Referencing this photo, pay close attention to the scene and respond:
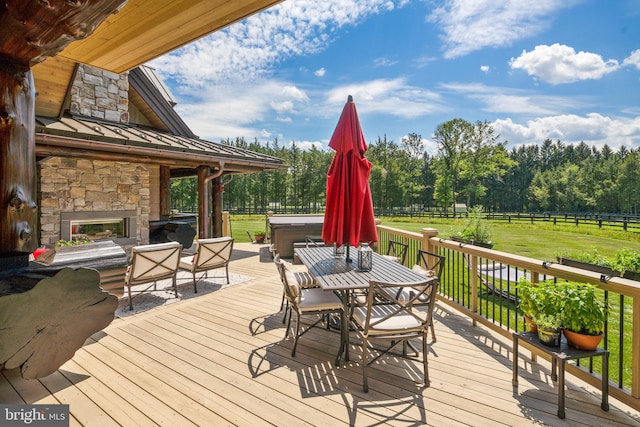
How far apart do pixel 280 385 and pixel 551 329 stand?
2.12 meters

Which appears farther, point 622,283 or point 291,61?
point 291,61

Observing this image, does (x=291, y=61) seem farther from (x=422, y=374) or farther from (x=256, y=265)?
(x=422, y=374)

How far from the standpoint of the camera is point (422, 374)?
2.62 metres

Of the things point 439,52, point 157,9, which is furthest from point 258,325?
point 439,52

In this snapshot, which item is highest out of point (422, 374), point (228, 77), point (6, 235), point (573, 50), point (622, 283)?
point (573, 50)

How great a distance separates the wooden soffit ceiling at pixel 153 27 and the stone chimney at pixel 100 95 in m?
4.60

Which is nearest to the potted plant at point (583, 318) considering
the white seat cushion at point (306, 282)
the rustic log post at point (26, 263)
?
the white seat cushion at point (306, 282)

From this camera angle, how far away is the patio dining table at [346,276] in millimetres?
2688

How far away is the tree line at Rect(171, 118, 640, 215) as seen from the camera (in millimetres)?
30156

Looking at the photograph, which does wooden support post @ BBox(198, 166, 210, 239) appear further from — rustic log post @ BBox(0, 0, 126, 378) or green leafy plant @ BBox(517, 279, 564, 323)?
green leafy plant @ BBox(517, 279, 564, 323)

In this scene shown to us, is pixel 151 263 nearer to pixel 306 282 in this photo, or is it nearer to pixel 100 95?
pixel 306 282

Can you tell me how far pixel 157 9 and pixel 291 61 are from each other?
598 inches

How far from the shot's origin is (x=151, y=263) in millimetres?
4289

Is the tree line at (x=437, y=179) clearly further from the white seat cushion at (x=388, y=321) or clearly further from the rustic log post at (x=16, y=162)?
the white seat cushion at (x=388, y=321)
